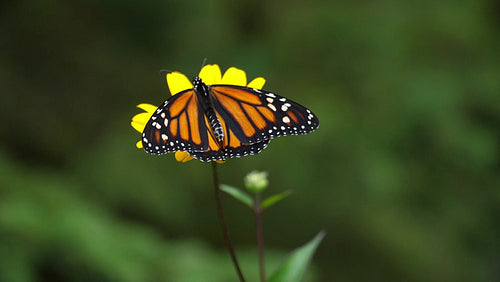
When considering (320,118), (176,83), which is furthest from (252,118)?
(320,118)

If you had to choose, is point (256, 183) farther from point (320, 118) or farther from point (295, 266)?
point (320, 118)

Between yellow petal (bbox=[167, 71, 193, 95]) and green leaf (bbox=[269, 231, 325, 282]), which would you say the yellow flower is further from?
green leaf (bbox=[269, 231, 325, 282])

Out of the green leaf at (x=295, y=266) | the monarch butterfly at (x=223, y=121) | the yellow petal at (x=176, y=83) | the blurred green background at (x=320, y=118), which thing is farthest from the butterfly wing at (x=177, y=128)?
the blurred green background at (x=320, y=118)

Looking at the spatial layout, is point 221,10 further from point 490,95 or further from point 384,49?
point 490,95

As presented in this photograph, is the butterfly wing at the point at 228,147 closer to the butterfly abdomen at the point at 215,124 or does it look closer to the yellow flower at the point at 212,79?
the butterfly abdomen at the point at 215,124

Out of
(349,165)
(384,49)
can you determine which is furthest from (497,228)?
(384,49)

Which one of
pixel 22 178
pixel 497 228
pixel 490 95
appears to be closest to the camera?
pixel 22 178
